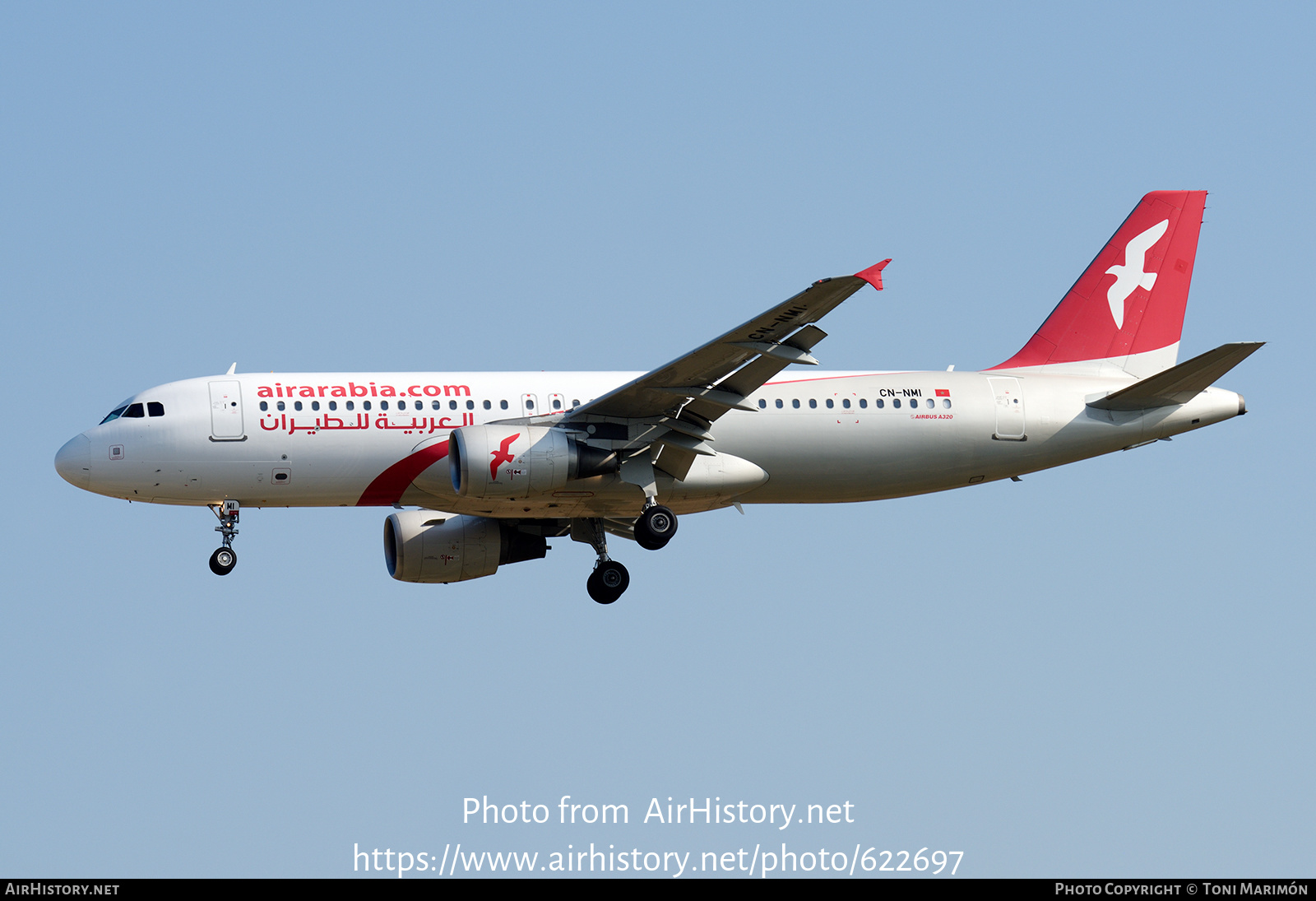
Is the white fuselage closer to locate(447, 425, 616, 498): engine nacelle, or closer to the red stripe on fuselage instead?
the red stripe on fuselage

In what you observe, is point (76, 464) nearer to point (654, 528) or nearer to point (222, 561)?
point (222, 561)

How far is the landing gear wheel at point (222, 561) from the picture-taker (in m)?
34.2

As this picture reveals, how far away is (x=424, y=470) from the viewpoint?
3366 cm

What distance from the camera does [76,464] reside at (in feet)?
112

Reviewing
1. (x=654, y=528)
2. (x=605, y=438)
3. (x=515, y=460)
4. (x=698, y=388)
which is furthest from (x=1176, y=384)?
(x=515, y=460)

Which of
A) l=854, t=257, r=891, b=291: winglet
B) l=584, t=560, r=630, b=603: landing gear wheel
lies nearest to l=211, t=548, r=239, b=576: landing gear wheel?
l=584, t=560, r=630, b=603: landing gear wheel

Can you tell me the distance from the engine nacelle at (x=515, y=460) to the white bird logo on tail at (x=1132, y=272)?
1298 centimetres

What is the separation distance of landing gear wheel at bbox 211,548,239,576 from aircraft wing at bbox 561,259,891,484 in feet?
23.2

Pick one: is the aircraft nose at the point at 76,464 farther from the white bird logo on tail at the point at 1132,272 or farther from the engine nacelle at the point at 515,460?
the white bird logo on tail at the point at 1132,272

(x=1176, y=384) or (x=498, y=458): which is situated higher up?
(x=1176, y=384)

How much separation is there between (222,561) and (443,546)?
5037 mm

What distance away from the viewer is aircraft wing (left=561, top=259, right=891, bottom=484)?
3061cm

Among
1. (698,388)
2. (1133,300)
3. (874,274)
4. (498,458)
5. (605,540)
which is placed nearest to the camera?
(874,274)
